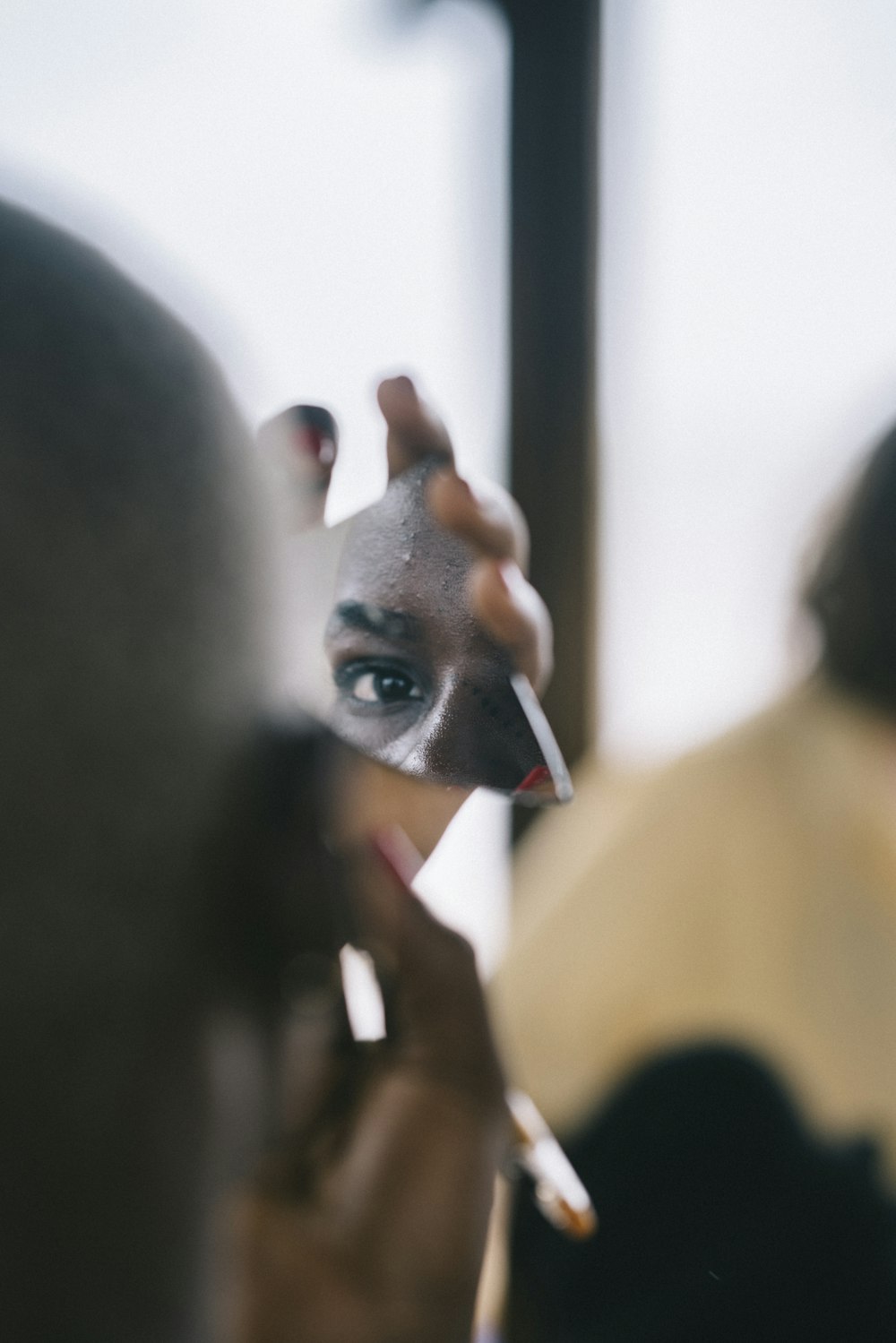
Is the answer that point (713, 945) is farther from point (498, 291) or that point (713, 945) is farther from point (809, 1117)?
point (498, 291)

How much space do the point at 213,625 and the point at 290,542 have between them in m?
0.03

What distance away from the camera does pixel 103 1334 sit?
0.22 meters

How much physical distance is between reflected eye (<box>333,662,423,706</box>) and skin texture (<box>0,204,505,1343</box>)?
0.02 m

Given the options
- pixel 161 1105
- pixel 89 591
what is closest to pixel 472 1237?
pixel 161 1105

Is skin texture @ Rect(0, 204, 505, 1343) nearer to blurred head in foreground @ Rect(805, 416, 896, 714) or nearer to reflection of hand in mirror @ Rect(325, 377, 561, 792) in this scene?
reflection of hand in mirror @ Rect(325, 377, 561, 792)

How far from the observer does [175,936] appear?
0.77ft

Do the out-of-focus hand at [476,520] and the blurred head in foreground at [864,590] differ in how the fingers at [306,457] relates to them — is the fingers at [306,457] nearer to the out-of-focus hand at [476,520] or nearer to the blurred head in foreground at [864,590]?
the out-of-focus hand at [476,520]

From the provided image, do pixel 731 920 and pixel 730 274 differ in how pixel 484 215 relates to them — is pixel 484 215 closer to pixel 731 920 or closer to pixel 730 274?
pixel 730 274

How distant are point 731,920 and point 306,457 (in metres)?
0.24

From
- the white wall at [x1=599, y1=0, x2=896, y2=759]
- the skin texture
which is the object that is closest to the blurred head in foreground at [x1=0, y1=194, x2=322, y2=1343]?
the skin texture

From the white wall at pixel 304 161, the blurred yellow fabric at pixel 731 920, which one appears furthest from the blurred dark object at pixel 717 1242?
the white wall at pixel 304 161

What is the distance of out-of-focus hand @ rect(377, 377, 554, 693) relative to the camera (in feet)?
0.65

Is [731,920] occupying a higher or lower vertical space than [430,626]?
lower

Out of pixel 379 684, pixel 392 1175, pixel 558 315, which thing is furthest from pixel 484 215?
pixel 392 1175
